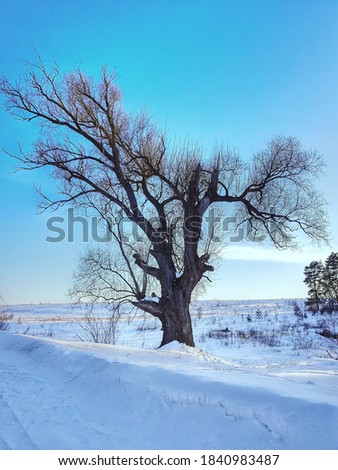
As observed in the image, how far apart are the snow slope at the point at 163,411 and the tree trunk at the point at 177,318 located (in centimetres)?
564

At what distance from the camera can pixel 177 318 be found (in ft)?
34.4

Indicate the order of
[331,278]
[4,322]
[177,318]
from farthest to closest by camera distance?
[331,278], [4,322], [177,318]

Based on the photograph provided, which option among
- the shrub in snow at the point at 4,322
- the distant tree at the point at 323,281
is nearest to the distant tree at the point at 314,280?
the distant tree at the point at 323,281

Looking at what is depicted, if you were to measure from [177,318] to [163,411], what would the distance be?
7.07 m

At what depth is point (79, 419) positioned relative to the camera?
339 cm

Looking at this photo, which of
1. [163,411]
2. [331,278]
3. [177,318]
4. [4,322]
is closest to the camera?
[163,411]

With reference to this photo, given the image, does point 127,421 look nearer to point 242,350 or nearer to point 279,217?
point 279,217

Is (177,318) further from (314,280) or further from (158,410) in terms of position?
(314,280)

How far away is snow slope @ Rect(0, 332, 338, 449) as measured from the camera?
282cm

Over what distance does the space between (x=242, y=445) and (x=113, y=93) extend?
10.7 m

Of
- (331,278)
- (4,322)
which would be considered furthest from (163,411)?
(331,278)

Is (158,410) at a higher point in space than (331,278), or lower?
lower

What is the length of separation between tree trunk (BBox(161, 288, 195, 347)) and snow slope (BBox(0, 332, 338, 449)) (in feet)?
18.5

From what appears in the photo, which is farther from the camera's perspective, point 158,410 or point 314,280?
point 314,280
